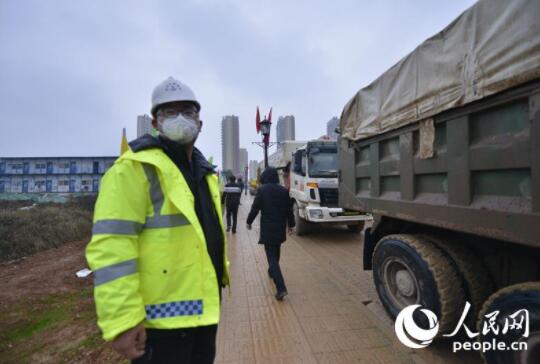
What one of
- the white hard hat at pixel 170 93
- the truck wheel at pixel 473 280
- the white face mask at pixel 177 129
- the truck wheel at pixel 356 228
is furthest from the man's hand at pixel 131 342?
the truck wheel at pixel 356 228

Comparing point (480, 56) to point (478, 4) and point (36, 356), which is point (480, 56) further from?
point (36, 356)

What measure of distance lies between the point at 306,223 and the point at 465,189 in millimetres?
6415

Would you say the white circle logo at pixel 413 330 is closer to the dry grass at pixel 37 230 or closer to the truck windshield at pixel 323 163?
the truck windshield at pixel 323 163

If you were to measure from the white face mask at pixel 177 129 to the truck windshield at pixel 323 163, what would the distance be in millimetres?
6006

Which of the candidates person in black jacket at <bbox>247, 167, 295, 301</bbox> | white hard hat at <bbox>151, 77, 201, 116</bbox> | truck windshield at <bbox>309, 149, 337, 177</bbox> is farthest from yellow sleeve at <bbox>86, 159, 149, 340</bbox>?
truck windshield at <bbox>309, 149, 337, 177</bbox>

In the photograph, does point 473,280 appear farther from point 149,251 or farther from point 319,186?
point 319,186

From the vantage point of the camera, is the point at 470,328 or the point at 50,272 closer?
the point at 470,328

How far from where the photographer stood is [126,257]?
124 centimetres

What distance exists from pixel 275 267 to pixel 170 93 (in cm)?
300

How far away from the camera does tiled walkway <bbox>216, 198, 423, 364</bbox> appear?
2.63m

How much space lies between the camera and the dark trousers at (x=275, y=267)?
12.8 feet

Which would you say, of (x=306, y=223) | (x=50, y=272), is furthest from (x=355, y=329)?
(x=50, y=272)

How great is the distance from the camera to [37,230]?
8289 millimetres

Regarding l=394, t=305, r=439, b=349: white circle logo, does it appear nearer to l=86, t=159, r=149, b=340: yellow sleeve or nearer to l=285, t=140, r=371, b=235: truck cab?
l=86, t=159, r=149, b=340: yellow sleeve
